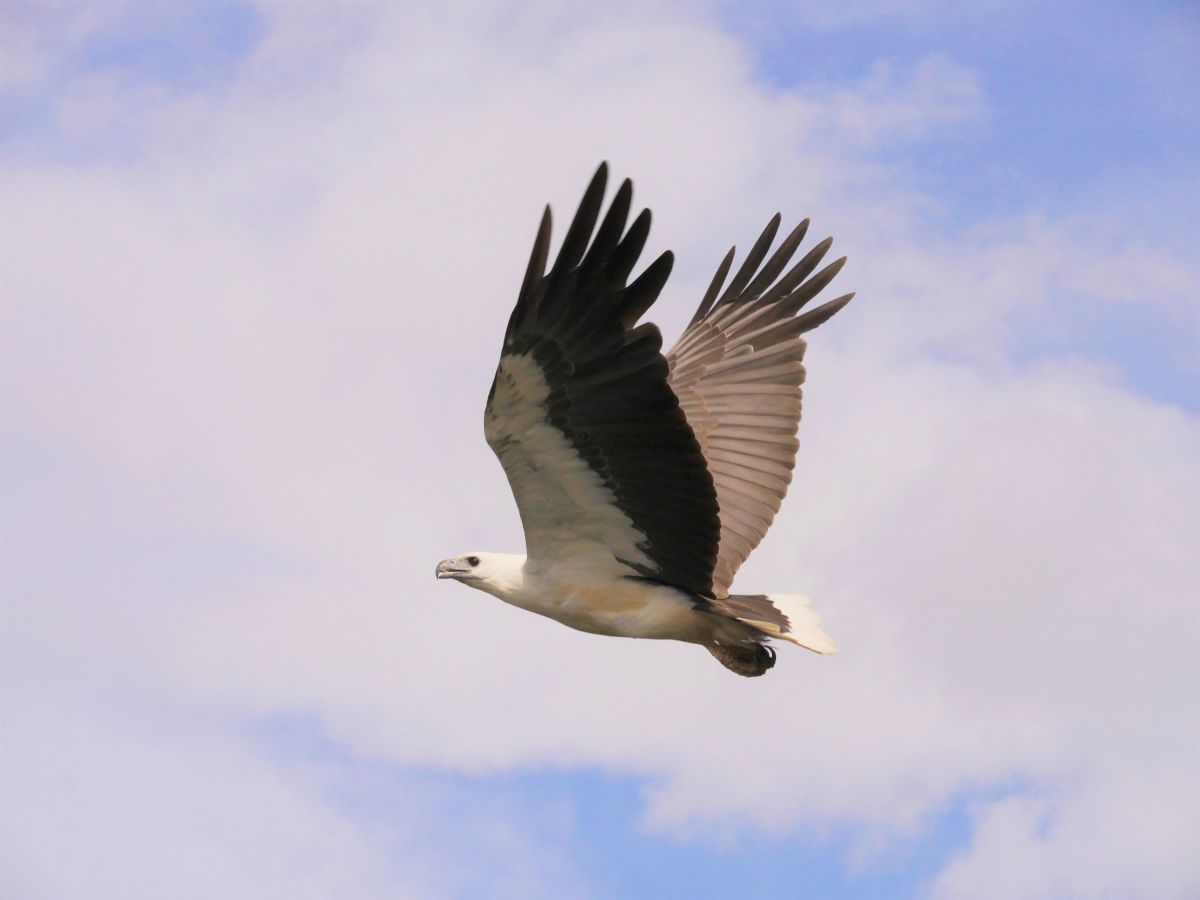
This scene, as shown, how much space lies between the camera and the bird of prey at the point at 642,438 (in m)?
9.08

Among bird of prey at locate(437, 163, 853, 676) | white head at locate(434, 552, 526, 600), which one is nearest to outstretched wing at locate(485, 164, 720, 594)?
bird of prey at locate(437, 163, 853, 676)

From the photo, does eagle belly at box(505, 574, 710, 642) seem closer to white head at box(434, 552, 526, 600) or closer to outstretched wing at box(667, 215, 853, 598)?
white head at box(434, 552, 526, 600)

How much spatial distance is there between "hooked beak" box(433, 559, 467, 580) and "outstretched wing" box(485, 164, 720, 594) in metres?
0.55

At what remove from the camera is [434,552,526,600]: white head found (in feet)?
34.9

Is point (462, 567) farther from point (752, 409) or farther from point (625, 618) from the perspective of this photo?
point (752, 409)

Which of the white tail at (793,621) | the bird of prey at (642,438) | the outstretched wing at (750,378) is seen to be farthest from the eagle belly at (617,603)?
the outstretched wing at (750,378)

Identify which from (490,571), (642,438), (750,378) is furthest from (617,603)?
(750,378)

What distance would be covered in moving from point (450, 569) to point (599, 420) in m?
1.94

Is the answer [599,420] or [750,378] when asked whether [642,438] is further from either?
[750,378]

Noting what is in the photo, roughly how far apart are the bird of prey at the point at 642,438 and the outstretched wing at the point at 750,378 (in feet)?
0.04

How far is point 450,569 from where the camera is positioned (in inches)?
426

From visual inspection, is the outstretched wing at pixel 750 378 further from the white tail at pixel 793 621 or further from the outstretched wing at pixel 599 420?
the outstretched wing at pixel 599 420

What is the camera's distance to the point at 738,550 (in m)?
12.0

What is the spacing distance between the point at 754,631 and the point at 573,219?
10.3 feet
